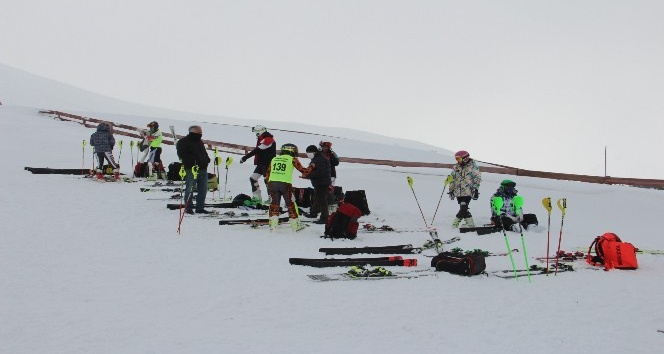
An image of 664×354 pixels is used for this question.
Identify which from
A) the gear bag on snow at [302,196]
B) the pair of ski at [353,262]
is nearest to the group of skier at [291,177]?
the gear bag on snow at [302,196]

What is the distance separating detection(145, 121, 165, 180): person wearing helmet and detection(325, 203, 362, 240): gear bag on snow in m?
7.94

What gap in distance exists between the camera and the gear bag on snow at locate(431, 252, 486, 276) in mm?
7449

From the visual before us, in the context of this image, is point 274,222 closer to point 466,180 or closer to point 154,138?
point 466,180

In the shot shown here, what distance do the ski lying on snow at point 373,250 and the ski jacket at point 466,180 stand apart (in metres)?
3.40

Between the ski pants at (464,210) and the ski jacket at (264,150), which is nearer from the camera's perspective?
the ski pants at (464,210)

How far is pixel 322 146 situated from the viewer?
12.6 m

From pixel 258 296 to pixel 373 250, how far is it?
3122 millimetres

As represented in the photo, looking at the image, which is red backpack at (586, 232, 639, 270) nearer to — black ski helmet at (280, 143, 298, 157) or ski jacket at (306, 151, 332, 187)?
ski jacket at (306, 151, 332, 187)

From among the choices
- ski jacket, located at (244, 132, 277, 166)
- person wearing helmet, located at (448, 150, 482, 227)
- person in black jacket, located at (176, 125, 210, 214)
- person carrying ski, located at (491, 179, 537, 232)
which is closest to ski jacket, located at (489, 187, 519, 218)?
person carrying ski, located at (491, 179, 537, 232)

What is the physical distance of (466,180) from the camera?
12.2m

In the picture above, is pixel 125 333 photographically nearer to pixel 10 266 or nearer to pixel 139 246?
pixel 10 266

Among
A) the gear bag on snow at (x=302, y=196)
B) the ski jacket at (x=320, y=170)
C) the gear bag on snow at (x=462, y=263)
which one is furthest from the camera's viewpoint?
the gear bag on snow at (x=302, y=196)

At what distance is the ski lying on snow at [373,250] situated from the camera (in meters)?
8.68

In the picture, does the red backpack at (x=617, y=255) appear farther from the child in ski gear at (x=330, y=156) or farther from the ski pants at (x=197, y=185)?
the ski pants at (x=197, y=185)
